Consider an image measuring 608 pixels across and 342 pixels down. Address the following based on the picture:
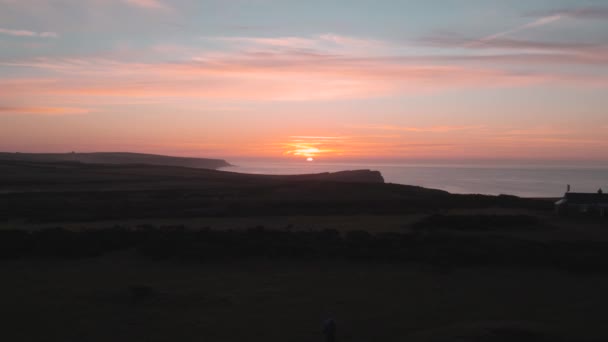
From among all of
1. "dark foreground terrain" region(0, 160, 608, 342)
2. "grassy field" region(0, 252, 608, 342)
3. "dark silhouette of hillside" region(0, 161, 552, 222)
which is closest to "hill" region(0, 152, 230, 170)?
"dark silhouette of hillside" region(0, 161, 552, 222)

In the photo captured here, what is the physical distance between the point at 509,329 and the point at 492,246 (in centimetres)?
848

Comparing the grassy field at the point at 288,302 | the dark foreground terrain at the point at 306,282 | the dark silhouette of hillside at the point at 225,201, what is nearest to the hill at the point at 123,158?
the dark silhouette of hillside at the point at 225,201

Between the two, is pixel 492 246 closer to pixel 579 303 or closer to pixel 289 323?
pixel 579 303

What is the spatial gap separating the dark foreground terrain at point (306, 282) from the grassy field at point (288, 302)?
0.14ft

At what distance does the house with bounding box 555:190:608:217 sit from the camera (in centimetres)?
3170

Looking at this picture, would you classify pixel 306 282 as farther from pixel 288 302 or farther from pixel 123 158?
pixel 123 158

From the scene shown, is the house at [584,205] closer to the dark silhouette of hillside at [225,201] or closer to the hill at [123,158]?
the dark silhouette of hillside at [225,201]

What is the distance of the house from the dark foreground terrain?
3434 millimetres

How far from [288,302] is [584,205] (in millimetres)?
24402

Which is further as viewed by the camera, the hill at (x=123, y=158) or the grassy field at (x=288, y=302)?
the hill at (x=123, y=158)

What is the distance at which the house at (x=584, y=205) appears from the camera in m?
Result: 31.7

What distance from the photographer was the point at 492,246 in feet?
64.4

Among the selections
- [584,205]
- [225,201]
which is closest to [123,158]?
[225,201]

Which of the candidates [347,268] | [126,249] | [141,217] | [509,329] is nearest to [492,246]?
[347,268]
